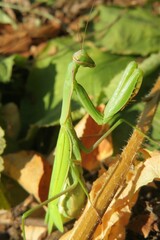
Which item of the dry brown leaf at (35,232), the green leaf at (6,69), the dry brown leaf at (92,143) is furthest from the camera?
the green leaf at (6,69)

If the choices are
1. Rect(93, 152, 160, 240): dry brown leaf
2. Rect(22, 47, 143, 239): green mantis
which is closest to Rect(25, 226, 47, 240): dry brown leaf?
Rect(22, 47, 143, 239): green mantis

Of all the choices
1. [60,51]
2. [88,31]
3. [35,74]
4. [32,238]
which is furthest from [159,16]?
[32,238]

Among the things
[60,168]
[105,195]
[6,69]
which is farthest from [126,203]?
[6,69]

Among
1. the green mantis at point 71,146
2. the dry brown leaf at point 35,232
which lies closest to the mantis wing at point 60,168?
the green mantis at point 71,146

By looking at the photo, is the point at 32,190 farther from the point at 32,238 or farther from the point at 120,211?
the point at 120,211

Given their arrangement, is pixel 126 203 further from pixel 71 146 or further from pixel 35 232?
pixel 35 232

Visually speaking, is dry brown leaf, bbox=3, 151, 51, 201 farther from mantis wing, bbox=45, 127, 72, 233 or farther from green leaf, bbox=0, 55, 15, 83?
green leaf, bbox=0, 55, 15, 83

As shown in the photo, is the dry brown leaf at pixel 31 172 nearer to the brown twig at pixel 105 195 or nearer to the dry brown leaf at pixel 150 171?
the brown twig at pixel 105 195
